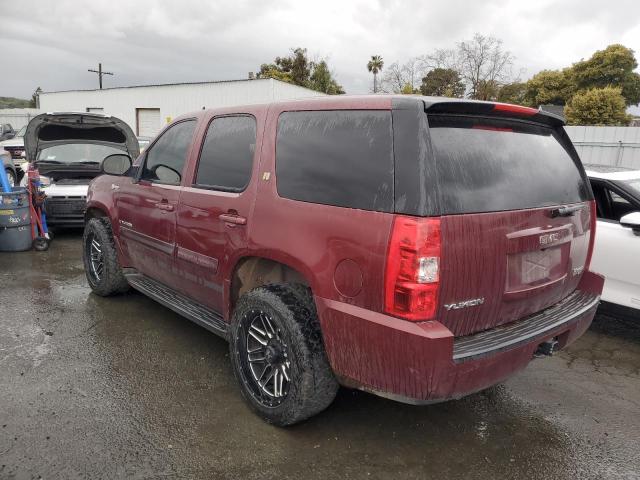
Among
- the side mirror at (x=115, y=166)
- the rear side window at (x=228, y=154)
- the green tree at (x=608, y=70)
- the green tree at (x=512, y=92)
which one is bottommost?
the side mirror at (x=115, y=166)

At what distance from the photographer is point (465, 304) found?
2.29 metres

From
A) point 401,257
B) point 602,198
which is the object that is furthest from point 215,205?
point 602,198

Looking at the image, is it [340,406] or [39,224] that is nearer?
[340,406]

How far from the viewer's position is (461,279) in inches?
88.1

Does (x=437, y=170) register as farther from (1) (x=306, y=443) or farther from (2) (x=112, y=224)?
(2) (x=112, y=224)

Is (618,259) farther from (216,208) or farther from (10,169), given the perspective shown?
(10,169)

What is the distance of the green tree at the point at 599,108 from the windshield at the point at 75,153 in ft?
80.1

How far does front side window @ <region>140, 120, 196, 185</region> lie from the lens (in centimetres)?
378

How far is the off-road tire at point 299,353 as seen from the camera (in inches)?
101

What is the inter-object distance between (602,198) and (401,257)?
348cm

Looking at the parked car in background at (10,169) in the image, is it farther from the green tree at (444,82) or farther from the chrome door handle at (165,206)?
the green tree at (444,82)

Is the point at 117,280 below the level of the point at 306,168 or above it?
below

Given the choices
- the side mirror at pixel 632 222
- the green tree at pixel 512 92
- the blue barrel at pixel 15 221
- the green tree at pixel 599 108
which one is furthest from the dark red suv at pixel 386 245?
the green tree at pixel 512 92

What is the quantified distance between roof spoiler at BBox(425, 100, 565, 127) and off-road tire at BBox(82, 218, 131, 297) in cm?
357
